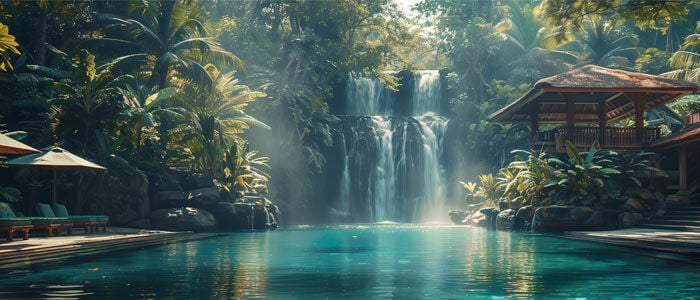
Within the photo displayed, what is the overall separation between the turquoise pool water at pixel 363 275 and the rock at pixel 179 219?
8109 millimetres

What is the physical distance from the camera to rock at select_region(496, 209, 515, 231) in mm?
27462

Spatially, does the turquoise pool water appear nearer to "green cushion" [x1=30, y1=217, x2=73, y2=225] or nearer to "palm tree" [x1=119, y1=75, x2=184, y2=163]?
"green cushion" [x1=30, y1=217, x2=73, y2=225]

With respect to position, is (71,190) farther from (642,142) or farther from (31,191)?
(642,142)

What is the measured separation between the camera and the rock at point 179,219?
25875mm

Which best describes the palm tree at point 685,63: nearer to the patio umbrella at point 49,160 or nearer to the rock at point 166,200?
the rock at point 166,200

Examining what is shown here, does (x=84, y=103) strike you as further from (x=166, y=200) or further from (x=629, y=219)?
(x=629, y=219)

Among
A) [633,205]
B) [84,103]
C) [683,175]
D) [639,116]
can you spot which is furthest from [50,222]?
[639,116]

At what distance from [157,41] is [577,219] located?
19.8 metres

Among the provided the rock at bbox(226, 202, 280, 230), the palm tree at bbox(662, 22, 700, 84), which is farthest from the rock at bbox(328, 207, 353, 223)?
the palm tree at bbox(662, 22, 700, 84)

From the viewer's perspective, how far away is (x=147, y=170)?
27.2 metres

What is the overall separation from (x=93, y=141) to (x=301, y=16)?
22363 mm

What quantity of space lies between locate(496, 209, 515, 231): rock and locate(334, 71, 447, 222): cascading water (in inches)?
542

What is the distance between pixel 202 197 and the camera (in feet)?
91.0

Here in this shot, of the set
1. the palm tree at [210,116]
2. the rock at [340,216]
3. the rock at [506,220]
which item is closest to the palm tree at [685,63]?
the rock at [506,220]
